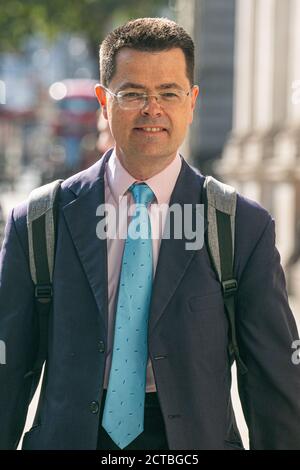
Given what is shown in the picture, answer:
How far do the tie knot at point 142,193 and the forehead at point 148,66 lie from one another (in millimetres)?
301

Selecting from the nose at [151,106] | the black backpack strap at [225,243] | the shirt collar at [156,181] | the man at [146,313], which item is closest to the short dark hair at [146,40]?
the man at [146,313]

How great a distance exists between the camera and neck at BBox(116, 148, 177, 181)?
307 cm

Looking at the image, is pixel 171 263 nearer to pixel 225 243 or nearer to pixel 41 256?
pixel 225 243

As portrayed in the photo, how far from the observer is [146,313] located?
2957 mm

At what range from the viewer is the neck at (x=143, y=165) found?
3.07 m

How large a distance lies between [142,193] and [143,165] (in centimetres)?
8

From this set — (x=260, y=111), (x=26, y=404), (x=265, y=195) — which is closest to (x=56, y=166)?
(x=260, y=111)

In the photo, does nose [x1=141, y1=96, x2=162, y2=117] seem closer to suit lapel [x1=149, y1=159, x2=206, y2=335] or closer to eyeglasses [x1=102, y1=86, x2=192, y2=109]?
eyeglasses [x1=102, y1=86, x2=192, y2=109]

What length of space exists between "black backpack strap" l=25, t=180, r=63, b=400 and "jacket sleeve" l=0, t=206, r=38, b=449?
0.02 m

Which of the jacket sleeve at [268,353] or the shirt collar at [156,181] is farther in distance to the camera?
the shirt collar at [156,181]

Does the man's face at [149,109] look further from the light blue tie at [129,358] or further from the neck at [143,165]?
the light blue tie at [129,358]

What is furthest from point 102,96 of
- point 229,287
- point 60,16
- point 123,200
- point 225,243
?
point 60,16
